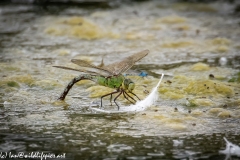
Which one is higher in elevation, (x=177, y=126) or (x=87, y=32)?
(x=87, y=32)

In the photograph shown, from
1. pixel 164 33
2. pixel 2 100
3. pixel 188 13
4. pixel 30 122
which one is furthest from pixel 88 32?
pixel 30 122

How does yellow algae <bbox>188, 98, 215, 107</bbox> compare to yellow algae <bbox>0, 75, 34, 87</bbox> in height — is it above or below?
below

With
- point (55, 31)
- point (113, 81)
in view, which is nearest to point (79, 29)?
point (55, 31)

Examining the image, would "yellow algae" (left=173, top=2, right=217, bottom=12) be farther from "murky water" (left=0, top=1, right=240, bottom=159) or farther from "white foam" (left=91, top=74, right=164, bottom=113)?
"white foam" (left=91, top=74, right=164, bottom=113)

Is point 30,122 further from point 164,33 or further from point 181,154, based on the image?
point 164,33

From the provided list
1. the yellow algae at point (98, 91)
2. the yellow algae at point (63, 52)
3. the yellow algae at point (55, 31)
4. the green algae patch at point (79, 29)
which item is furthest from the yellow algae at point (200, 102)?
the yellow algae at point (55, 31)

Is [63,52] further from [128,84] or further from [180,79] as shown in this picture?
[128,84]

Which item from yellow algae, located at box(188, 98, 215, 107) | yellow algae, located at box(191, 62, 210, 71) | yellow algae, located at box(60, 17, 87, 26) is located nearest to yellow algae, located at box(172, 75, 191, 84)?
yellow algae, located at box(191, 62, 210, 71)
